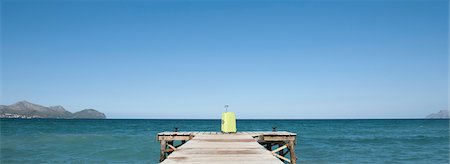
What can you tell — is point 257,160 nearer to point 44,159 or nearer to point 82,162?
point 82,162

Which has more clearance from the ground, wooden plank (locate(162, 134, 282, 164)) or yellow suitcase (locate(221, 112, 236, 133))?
yellow suitcase (locate(221, 112, 236, 133))

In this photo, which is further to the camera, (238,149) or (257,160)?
(238,149)

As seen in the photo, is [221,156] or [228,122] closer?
[221,156]

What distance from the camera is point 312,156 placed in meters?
25.9

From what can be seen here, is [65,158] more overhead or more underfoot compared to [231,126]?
more underfoot

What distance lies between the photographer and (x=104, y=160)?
77.8ft

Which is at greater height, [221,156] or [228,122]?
[228,122]

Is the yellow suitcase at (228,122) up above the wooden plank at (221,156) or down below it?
above

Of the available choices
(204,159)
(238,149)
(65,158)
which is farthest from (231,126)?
(65,158)

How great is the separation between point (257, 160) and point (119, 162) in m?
17.0

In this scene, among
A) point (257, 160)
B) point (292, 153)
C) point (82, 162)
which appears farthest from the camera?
point (82, 162)

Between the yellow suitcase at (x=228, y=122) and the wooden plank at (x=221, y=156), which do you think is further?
the yellow suitcase at (x=228, y=122)

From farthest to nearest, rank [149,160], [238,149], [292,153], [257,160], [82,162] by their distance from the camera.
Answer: [149,160]
[82,162]
[292,153]
[238,149]
[257,160]

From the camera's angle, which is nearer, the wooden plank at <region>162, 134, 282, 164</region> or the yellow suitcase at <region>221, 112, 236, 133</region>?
the wooden plank at <region>162, 134, 282, 164</region>
